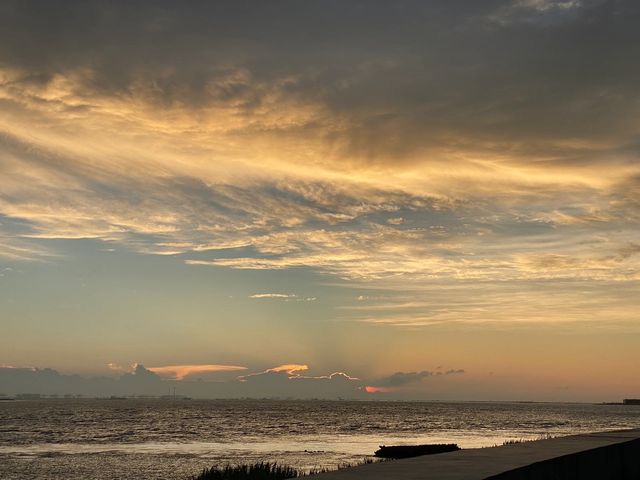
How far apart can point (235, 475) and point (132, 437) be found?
2471 inches

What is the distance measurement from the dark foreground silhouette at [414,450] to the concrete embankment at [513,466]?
1058 inches

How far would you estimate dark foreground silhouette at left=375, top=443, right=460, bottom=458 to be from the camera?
159 ft

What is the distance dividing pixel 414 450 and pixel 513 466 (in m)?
37.6

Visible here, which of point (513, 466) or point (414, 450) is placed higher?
point (513, 466)

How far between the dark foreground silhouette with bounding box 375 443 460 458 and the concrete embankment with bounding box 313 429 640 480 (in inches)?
1058

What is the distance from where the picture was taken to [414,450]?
1987 inches

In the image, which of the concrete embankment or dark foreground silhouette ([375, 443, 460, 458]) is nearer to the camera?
the concrete embankment

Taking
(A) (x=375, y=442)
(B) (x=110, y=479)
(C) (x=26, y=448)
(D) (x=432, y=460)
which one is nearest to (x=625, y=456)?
(D) (x=432, y=460)

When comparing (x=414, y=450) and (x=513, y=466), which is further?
(x=414, y=450)

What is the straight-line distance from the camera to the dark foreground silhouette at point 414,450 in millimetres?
48406

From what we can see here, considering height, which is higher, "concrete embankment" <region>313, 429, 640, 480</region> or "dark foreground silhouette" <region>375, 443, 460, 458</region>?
"concrete embankment" <region>313, 429, 640, 480</region>

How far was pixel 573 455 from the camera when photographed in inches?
670

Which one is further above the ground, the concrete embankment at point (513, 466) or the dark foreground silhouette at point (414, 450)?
the concrete embankment at point (513, 466)

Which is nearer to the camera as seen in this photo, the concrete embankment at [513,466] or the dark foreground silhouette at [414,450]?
the concrete embankment at [513,466]
